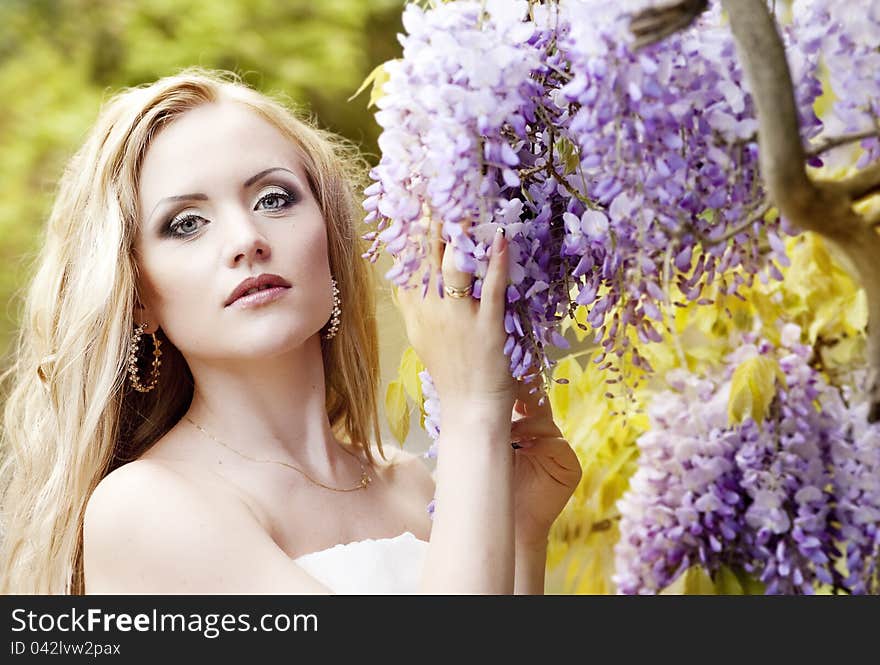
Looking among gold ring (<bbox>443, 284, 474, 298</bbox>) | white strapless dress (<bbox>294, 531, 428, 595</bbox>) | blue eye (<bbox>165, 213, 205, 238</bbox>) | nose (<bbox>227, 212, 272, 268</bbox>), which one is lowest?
white strapless dress (<bbox>294, 531, 428, 595</bbox>)

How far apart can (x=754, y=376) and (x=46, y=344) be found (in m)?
1.13

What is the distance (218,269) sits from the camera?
56.1 inches

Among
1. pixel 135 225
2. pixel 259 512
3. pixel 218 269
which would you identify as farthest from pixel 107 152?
pixel 259 512

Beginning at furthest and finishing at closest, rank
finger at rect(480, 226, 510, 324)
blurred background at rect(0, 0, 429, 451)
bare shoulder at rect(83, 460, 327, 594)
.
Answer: blurred background at rect(0, 0, 429, 451), bare shoulder at rect(83, 460, 327, 594), finger at rect(480, 226, 510, 324)

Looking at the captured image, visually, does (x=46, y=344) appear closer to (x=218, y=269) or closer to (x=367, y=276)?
(x=218, y=269)

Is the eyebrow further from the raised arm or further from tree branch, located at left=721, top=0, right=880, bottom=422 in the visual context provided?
tree branch, located at left=721, top=0, right=880, bottom=422

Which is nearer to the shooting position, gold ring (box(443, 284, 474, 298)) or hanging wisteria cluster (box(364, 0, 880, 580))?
hanging wisteria cluster (box(364, 0, 880, 580))

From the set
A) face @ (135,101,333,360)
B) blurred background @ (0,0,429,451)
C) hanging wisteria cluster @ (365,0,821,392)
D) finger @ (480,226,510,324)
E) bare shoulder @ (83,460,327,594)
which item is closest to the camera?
hanging wisteria cluster @ (365,0,821,392)

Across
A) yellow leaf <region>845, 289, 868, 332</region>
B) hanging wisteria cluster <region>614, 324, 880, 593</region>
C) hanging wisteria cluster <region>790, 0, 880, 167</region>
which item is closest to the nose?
hanging wisteria cluster <region>790, 0, 880, 167</region>

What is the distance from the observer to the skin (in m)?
1.23

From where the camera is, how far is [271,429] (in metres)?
1.58

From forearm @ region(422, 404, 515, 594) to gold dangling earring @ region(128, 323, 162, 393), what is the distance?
0.54m

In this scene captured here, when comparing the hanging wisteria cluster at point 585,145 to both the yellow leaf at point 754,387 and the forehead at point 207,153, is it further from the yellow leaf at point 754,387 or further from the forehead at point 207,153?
the yellow leaf at point 754,387

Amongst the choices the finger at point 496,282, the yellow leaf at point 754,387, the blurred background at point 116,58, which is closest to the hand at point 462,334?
the finger at point 496,282
